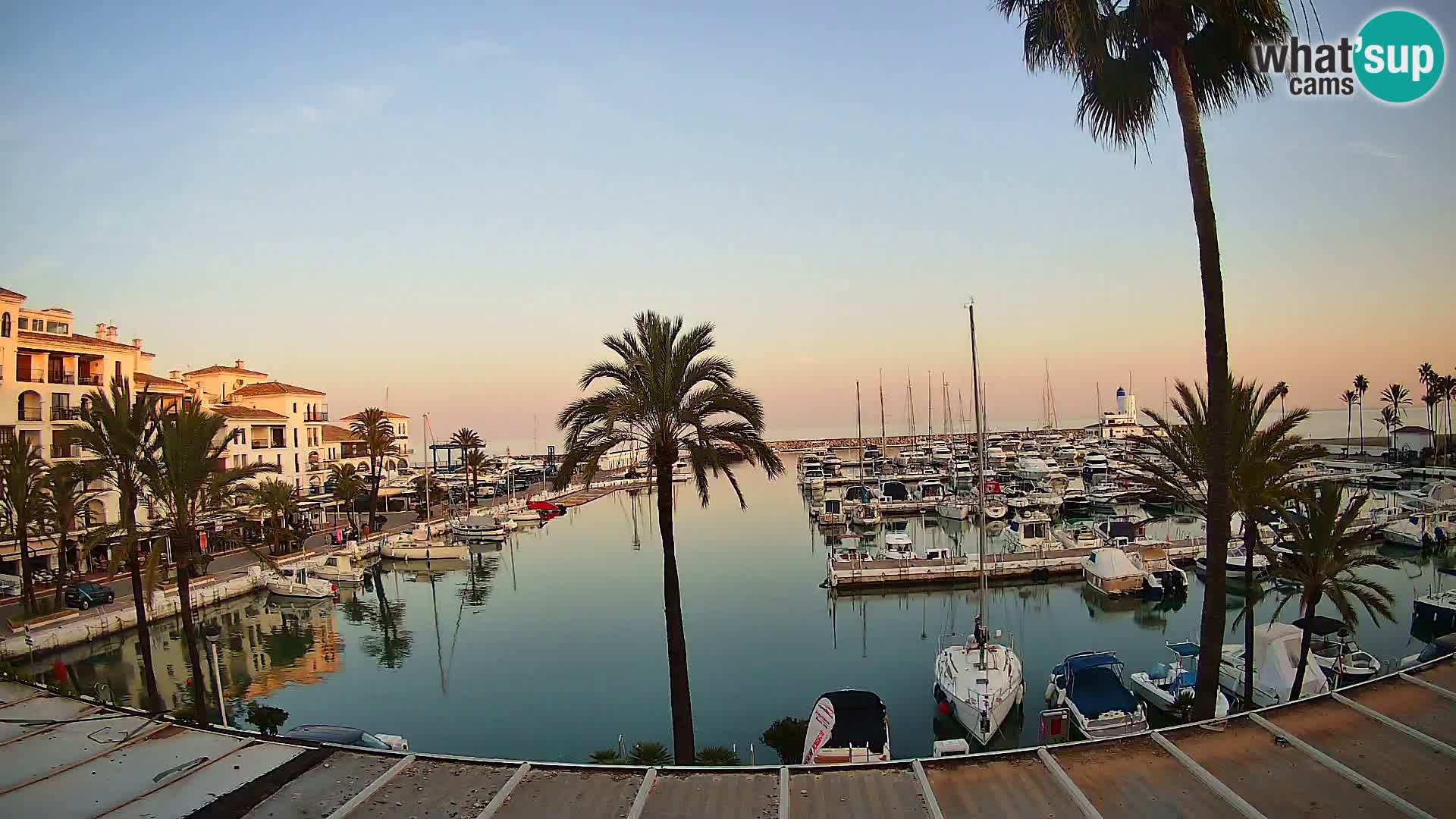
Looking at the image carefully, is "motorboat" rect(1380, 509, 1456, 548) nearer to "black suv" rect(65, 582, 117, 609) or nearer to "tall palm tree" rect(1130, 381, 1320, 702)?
"tall palm tree" rect(1130, 381, 1320, 702)

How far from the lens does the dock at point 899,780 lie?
768 cm

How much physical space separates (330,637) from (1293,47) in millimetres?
35523

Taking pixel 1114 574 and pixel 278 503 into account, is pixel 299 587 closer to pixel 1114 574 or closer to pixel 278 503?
pixel 278 503

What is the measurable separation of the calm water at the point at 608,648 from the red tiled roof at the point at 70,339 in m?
15.2

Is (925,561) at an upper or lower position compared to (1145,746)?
lower

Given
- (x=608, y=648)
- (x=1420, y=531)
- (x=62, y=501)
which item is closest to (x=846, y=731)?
(x=608, y=648)

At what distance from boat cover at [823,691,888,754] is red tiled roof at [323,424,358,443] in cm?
6449

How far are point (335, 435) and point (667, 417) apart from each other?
225 ft

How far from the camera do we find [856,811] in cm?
778

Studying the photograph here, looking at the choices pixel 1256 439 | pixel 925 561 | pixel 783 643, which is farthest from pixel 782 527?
pixel 1256 439

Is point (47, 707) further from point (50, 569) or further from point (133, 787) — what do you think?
point (50, 569)

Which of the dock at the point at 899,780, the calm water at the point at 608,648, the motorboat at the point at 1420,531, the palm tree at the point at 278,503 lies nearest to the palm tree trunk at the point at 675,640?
the calm water at the point at 608,648

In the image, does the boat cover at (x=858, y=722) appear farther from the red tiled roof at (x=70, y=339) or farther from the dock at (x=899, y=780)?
the red tiled roof at (x=70, y=339)

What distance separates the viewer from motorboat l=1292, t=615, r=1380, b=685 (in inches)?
792
